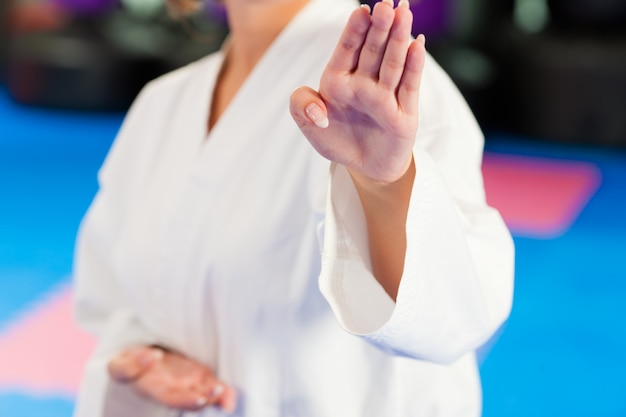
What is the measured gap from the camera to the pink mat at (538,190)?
3.79 metres

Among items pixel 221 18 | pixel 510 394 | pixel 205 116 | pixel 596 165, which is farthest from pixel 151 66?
pixel 205 116

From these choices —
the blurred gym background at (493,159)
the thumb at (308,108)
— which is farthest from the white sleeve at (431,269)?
the blurred gym background at (493,159)

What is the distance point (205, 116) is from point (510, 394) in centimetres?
149

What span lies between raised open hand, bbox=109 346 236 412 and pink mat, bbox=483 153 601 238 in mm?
2582

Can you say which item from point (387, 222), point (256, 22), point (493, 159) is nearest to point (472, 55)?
point (493, 159)

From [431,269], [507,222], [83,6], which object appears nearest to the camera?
[431,269]

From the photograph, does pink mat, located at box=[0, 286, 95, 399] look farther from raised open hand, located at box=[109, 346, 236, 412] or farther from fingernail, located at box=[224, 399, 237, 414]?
fingernail, located at box=[224, 399, 237, 414]

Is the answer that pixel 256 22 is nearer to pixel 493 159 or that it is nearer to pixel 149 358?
pixel 149 358

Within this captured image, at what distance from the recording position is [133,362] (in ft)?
4.05

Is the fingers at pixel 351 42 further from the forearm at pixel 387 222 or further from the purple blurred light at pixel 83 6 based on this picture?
the purple blurred light at pixel 83 6

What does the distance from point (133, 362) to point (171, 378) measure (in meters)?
0.06

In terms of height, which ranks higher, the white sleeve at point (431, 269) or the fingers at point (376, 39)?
the fingers at point (376, 39)

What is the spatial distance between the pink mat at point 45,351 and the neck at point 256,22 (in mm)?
1412

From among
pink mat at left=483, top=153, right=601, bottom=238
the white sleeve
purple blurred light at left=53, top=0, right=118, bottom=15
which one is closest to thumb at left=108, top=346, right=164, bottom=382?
the white sleeve
